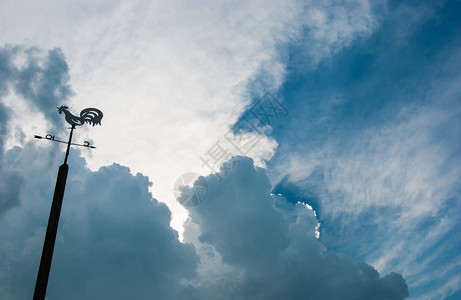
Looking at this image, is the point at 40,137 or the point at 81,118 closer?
the point at 40,137

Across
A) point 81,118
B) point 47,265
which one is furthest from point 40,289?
point 81,118

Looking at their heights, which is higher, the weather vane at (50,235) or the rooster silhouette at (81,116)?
the rooster silhouette at (81,116)

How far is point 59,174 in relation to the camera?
1641 cm

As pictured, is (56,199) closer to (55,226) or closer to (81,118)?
(55,226)

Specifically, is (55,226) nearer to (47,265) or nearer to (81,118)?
(47,265)

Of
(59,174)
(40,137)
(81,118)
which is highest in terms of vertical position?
(81,118)

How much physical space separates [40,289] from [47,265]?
43.8 inches

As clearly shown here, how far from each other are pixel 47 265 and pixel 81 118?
9.91 meters

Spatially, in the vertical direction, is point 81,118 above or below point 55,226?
above

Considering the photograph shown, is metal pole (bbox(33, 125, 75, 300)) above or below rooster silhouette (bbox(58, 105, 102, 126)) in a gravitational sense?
below

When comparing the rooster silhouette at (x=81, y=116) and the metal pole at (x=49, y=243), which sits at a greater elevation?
the rooster silhouette at (x=81, y=116)

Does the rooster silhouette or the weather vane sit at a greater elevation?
Answer: the rooster silhouette

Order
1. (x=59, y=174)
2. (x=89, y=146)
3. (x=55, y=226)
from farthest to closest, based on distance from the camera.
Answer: (x=89, y=146) → (x=59, y=174) → (x=55, y=226)

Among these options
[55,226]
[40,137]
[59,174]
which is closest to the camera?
[55,226]
